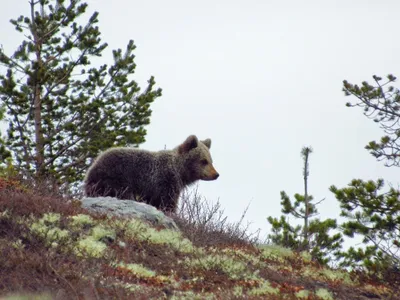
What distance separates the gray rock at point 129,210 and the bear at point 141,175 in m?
1.23

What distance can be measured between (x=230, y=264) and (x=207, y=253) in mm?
778

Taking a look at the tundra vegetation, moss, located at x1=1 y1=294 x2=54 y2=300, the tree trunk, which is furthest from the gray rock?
the tree trunk

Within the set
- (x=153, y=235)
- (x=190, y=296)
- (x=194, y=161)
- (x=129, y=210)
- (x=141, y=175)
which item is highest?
(x=194, y=161)

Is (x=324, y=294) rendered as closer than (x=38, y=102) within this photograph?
Yes

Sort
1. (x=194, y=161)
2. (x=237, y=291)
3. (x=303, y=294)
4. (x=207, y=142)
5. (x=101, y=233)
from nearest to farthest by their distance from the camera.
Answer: (x=237, y=291)
(x=303, y=294)
(x=101, y=233)
(x=194, y=161)
(x=207, y=142)

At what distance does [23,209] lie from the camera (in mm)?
11805

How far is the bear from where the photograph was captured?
51.4 feet

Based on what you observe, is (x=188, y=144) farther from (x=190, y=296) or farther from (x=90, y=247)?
(x=190, y=296)

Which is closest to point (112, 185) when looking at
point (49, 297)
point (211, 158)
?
point (211, 158)

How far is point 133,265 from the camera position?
1020 centimetres

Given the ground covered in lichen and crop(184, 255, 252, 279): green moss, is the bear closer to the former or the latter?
the ground covered in lichen

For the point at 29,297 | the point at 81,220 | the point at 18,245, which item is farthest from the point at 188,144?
the point at 29,297

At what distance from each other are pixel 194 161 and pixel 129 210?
312cm

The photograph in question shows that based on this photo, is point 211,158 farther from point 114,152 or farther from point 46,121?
point 46,121
